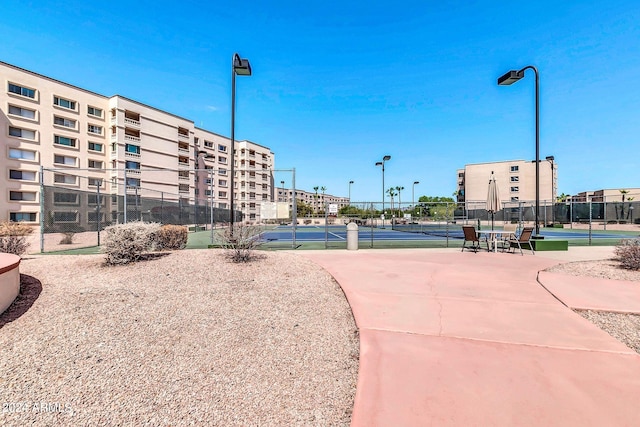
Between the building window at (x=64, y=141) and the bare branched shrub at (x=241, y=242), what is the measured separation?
4211cm

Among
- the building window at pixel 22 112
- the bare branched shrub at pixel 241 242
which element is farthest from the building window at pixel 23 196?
the bare branched shrub at pixel 241 242

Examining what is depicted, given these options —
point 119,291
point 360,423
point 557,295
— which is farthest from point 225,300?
point 557,295

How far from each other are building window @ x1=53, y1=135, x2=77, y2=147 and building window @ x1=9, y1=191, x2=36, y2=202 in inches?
292

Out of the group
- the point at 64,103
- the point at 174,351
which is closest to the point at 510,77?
the point at 174,351

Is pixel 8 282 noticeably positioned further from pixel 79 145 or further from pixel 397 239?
pixel 79 145

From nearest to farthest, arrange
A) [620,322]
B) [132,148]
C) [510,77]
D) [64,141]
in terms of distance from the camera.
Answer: [620,322], [510,77], [64,141], [132,148]

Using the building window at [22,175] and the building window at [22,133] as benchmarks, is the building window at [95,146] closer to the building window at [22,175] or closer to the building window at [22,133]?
the building window at [22,133]

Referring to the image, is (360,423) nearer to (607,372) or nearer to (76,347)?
(607,372)

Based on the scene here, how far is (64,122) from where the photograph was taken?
119ft

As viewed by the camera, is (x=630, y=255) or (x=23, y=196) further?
(x=23, y=196)

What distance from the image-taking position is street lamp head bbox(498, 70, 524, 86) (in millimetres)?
11266

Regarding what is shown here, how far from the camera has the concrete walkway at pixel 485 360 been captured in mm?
2361

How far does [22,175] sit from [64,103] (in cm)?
1104

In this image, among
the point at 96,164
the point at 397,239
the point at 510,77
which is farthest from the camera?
the point at 96,164
